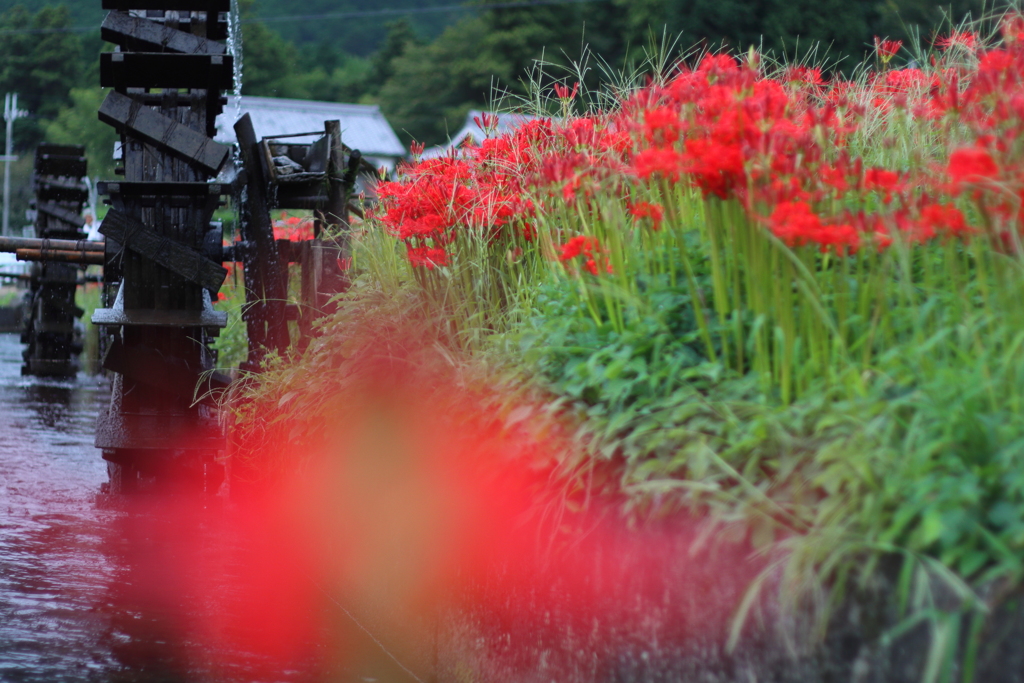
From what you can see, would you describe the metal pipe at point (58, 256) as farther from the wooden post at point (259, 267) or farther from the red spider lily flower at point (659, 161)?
the red spider lily flower at point (659, 161)

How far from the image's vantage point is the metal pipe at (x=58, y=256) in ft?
23.2

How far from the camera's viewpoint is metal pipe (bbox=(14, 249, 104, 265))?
23.2ft

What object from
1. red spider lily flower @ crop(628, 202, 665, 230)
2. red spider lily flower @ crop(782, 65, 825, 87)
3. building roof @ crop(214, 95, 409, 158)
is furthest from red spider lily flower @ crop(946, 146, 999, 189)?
building roof @ crop(214, 95, 409, 158)

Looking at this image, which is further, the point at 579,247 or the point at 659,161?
the point at 579,247

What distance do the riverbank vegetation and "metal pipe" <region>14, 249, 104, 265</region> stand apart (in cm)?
389

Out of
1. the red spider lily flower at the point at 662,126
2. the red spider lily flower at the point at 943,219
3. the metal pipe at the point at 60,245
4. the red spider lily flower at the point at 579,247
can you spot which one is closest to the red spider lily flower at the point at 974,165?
the red spider lily flower at the point at 943,219

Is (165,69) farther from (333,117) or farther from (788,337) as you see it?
(333,117)

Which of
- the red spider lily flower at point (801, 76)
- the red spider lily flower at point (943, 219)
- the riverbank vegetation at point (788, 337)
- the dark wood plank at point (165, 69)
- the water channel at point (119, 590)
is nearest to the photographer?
the riverbank vegetation at point (788, 337)

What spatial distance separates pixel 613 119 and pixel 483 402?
5.96 ft

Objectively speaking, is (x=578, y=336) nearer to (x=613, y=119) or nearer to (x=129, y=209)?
(x=613, y=119)

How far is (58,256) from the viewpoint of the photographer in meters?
7.16

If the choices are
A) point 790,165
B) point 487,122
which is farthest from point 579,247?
point 487,122

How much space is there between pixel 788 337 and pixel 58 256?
19.7ft

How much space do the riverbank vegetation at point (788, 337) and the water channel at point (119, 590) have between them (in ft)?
3.44
